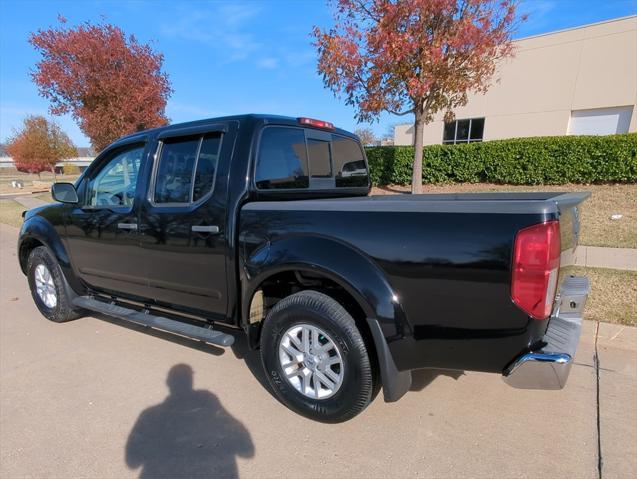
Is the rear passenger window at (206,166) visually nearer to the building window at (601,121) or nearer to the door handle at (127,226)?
the door handle at (127,226)

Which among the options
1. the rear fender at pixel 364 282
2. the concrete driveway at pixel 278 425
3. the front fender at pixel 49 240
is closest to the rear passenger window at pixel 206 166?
the rear fender at pixel 364 282

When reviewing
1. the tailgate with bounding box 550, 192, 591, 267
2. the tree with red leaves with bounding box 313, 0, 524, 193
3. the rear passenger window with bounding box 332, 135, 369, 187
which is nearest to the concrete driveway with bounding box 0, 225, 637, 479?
the tailgate with bounding box 550, 192, 591, 267

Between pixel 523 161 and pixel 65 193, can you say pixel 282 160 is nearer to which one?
pixel 65 193

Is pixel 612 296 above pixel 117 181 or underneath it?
underneath

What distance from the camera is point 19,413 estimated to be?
9.00 ft

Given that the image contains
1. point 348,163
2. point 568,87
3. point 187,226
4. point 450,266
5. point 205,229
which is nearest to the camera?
point 450,266

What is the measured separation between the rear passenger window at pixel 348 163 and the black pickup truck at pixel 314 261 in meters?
0.02

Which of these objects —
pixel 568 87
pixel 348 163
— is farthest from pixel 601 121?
pixel 348 163

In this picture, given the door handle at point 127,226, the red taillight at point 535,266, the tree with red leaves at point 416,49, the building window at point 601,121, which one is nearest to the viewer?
the red taillight at point 535,266

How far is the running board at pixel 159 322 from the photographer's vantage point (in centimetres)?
286

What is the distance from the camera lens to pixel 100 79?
39.8 feet

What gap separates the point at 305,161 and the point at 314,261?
1248 mm

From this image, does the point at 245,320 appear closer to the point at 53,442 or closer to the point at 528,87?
the point at 53,442

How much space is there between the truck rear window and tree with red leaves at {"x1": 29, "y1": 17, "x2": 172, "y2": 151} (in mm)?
10955
